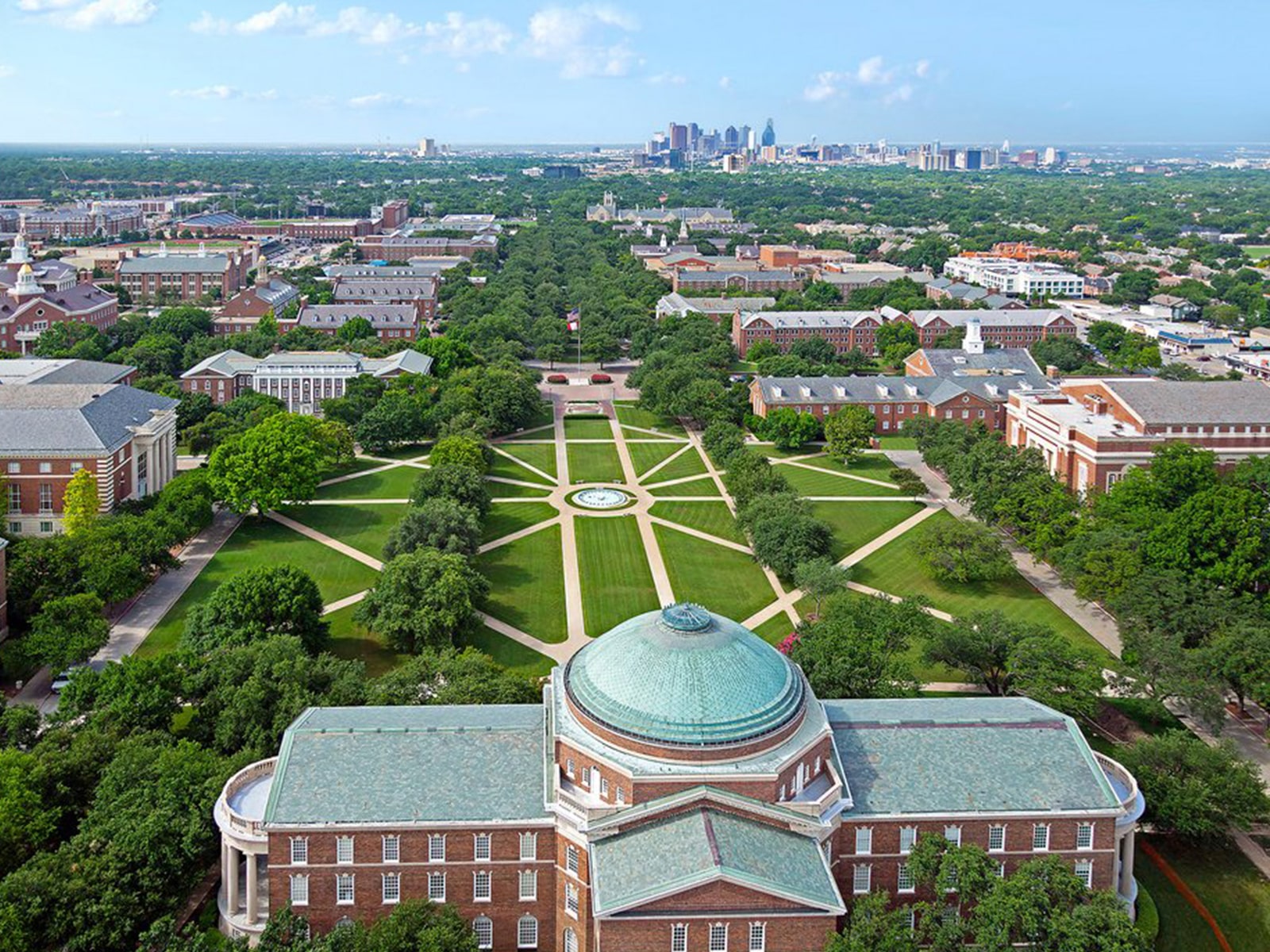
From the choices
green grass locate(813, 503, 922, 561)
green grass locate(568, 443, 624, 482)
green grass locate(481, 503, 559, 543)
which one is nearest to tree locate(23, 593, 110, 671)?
green grass locate(481, 503, 559, 543)

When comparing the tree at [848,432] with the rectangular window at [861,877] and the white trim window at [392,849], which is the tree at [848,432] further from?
the white trim window at [392,849]

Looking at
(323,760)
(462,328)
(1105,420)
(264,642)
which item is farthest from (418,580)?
(462,328)

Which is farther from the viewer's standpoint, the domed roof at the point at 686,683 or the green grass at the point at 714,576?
the green grass at the point at 714,576

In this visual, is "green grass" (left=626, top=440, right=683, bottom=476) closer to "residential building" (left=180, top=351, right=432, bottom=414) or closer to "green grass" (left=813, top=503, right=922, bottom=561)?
"green grass" (left=813, top=503, right=922, bottom=561)

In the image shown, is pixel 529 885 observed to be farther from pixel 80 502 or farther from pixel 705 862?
pixel 80 502

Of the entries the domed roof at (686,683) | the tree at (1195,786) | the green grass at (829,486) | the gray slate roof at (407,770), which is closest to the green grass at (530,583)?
the green grass at (829,486)

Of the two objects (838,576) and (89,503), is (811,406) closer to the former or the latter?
(838,576)
